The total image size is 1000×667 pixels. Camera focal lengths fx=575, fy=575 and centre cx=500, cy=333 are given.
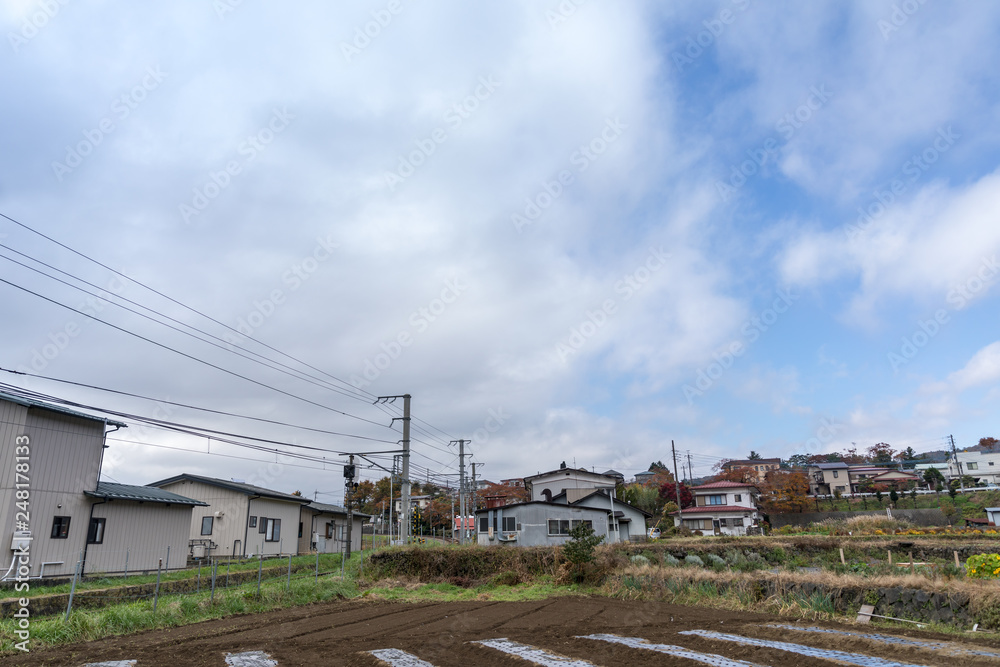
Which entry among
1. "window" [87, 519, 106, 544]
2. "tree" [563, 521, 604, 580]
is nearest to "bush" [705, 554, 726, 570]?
"tree" [563, 521, 604, 580]

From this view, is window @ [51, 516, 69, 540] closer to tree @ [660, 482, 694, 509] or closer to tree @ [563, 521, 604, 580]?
tree @ [563, 521, 604, 580]

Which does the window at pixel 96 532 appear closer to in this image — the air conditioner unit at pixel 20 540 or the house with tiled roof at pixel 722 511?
the air conditioner unit at pixel 20 540

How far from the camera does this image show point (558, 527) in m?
35.0

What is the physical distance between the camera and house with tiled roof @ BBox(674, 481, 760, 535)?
49.5 m

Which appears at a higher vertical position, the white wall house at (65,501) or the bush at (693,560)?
the white wall house at (65,501)

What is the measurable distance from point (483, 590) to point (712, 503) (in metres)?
36.9

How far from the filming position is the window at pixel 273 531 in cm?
3191

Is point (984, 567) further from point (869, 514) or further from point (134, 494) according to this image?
point (869, 514)

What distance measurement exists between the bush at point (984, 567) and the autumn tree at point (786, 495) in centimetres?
4290

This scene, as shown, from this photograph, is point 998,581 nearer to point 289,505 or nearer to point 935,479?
point 289,505

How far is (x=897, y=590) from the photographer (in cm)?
1283

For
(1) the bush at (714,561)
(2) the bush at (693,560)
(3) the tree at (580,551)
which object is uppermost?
(3) the tree at (580,551)

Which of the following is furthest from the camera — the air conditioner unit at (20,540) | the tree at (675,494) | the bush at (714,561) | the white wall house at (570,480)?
the tree at (675,494)

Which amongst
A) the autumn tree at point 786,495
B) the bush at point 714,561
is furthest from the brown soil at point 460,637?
the autumn tree at point 786,495
